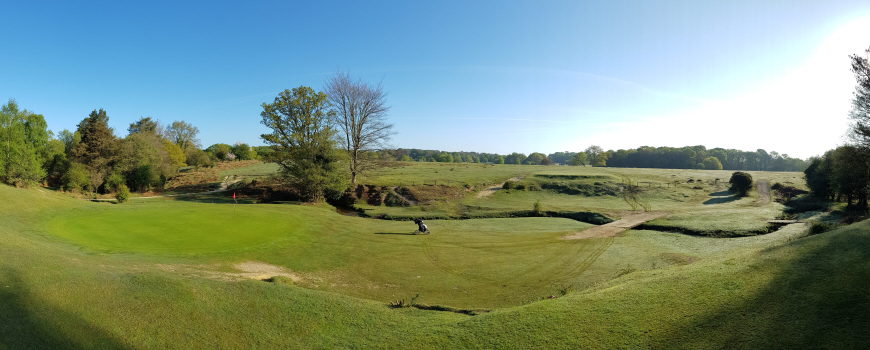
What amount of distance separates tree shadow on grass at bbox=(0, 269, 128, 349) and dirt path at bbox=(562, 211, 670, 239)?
22.8 m

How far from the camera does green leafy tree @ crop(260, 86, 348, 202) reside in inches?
1492

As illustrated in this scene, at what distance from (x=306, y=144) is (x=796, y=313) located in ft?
132

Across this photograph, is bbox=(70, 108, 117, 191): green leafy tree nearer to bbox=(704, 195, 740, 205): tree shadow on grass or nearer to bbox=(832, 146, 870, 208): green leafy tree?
bbox=(704, 195, 740, 205): tree shadow on grass

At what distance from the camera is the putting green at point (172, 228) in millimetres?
15953

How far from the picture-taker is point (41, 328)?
20.3 feet

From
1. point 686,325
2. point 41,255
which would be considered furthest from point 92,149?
point 686,325

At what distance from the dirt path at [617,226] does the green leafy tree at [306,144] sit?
26376mm

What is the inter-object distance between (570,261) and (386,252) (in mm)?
9955

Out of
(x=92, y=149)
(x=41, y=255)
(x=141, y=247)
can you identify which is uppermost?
(x=92, y=149)

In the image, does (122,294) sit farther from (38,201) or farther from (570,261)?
(38,201)

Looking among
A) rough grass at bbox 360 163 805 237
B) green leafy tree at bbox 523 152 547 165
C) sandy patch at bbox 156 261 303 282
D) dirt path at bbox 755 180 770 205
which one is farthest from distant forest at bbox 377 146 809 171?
sandy patch at bbox 156 261 303 282

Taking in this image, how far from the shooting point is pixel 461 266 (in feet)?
55.0

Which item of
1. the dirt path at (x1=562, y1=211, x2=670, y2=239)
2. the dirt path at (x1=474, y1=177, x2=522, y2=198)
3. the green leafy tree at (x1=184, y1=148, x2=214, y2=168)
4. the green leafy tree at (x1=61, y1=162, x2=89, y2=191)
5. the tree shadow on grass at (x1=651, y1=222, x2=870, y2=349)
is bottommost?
the dirt path at (x1=562, y1=211, x2=670, y2=239)

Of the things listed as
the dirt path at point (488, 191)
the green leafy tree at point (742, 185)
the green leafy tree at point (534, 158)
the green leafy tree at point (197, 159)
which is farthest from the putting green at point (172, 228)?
the green leafy tree at point (534, 158)
